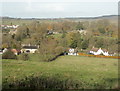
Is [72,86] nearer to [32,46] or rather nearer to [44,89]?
[44,89]

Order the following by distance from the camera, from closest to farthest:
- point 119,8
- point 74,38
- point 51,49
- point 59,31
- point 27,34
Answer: point 119,8
point 51,49
point 74,38
point 27,34
point 59,31

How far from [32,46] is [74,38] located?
12.6m

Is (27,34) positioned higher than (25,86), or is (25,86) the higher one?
(27,34)

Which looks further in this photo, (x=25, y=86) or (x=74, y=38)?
(x=74, y=38)

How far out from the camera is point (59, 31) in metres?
69.1

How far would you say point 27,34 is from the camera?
183 ft

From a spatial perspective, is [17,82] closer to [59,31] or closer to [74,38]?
[74,38]

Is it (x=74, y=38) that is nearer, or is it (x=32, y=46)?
(x=32, y=46)

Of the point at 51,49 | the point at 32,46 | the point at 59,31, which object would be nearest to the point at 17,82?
the point at 51,49

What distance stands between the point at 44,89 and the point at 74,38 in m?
44.7

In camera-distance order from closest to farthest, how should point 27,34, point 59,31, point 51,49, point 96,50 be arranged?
point 51,49 < point 96,50 < point 27,34 < point 59,31

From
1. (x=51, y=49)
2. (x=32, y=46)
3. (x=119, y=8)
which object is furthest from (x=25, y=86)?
(x=32, y=46)

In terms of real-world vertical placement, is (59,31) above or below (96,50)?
above

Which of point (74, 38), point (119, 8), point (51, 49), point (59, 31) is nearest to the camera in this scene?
point (119, 8)
